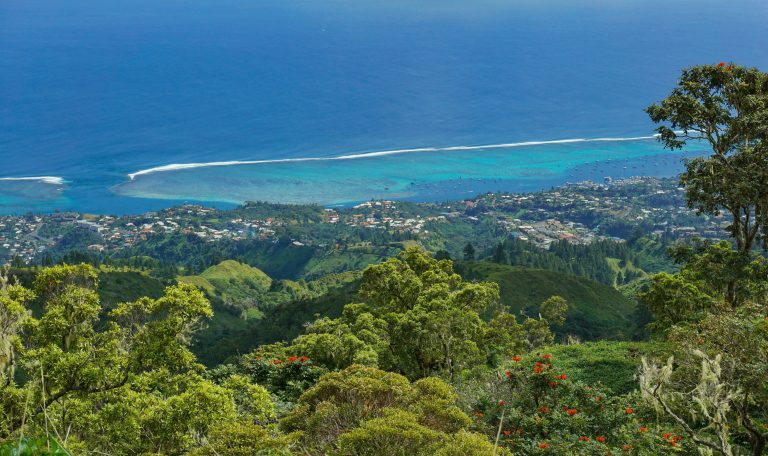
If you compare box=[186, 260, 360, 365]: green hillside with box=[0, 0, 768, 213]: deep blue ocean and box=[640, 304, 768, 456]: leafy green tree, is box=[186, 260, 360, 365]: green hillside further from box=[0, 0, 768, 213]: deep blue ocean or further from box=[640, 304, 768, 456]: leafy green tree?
box=[640, 304, 768, 456]: leafy green tree

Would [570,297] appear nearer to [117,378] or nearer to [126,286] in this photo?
[126,286]

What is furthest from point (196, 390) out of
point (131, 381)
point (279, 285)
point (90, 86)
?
point (90, 86)

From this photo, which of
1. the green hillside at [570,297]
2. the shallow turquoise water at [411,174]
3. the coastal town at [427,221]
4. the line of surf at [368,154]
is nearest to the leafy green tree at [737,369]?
the green hillside at [570,297]

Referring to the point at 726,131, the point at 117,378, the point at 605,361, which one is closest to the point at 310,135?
the point at 605,361

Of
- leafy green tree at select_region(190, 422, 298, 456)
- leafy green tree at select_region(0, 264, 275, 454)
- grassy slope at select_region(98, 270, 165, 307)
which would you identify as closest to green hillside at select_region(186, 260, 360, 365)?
grassy slope at select_region(98, 270, 165, 307)

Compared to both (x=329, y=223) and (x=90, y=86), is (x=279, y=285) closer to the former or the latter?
(x=329, y=223)
